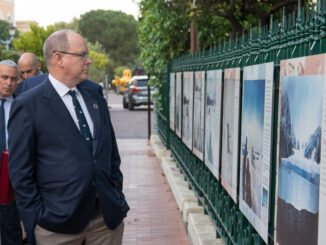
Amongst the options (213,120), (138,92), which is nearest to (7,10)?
(138,92)

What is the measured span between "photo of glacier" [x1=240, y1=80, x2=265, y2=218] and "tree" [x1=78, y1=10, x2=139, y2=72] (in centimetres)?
8024

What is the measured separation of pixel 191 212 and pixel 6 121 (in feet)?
8.18

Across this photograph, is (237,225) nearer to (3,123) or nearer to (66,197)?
(66,197)

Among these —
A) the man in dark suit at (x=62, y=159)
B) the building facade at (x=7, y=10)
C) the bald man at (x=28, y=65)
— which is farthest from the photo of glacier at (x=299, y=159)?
the building facade at (x=7, y=10)

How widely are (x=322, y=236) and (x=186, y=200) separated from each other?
4.44 metres

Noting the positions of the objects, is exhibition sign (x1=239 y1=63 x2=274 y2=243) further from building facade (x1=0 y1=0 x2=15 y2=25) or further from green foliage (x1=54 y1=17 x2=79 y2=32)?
green foliage (x1=54 y1=17 x2=79 y2=32)

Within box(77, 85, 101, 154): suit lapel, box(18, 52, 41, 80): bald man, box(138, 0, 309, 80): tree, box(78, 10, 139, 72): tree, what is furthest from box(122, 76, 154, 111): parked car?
box(78, 10, 139, 72): tree

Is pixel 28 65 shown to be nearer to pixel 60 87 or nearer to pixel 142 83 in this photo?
Result: pixel 60 87

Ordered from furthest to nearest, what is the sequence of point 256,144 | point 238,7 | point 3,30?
point 3,30, point 238,7, point 256,144

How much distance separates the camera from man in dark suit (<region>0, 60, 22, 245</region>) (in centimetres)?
462

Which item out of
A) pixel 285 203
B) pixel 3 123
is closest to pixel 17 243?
pixel 3 123

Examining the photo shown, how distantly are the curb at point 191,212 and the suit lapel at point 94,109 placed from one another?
2.15 m

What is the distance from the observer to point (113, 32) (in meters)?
83.8

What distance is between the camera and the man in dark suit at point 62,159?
298 centimetres
